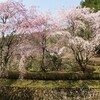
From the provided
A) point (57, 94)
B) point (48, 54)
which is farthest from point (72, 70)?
point (57, 94)

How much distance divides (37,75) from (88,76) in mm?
3709

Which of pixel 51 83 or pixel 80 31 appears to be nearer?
pixel 51 83

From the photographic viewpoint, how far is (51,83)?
24.3m

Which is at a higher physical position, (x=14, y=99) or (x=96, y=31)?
(x=96, y=31)

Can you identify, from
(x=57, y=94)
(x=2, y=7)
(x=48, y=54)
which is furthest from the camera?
(x=48, y=54)

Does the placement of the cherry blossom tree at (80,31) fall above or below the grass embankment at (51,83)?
above

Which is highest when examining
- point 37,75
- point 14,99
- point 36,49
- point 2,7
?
point 2,7

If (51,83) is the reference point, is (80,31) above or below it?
above

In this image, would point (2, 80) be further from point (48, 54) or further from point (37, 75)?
point (48, 54)

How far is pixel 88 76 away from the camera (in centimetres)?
2481

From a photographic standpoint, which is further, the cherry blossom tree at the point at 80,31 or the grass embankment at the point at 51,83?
the cherry blossom tree at the point at 80,31

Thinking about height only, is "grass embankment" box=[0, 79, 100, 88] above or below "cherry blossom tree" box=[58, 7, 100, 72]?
below

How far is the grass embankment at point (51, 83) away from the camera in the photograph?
23.8 metres

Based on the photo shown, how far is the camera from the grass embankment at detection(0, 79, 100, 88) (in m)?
23.8
